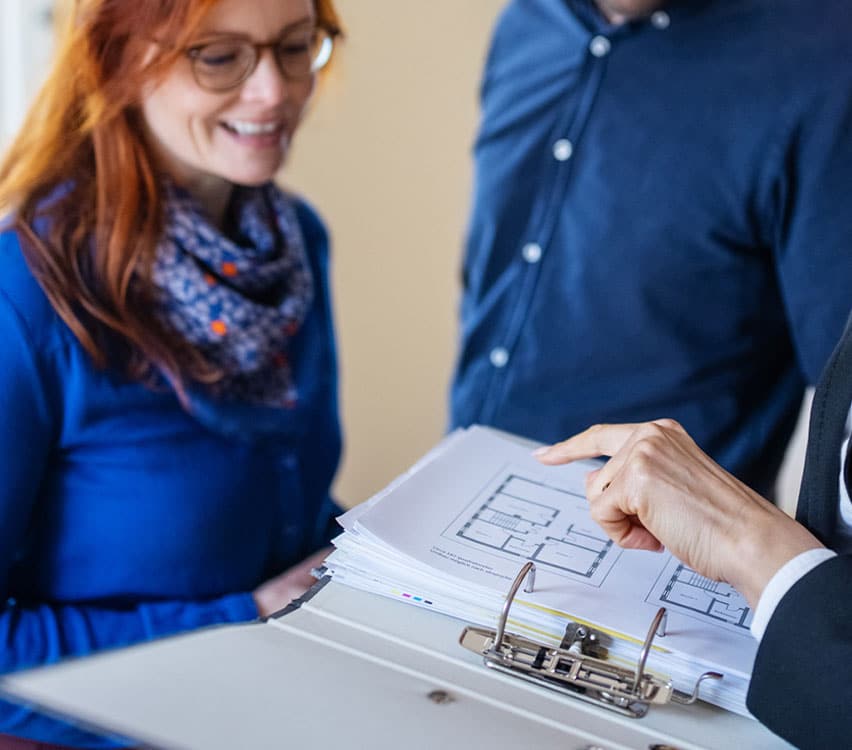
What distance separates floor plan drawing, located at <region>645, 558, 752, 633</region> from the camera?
73 centimetres

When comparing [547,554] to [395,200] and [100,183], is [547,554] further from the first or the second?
[395,200]

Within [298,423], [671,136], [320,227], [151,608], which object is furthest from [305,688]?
[671,136]

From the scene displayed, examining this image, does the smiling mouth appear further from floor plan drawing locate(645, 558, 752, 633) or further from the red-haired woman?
floor plan drawing locate(645, 558, 752, 633)

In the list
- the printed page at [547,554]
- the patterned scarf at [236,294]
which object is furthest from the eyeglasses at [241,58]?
the printed page at [547,554]

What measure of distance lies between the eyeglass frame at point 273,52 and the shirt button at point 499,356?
52cm

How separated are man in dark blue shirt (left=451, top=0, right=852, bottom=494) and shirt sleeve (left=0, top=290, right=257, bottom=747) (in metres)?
0.70

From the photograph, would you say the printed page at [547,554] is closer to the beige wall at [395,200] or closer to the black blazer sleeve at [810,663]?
the black blazer sleeve at [810,663]

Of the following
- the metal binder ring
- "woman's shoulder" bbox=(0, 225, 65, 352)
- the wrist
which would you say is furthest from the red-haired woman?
the wrist

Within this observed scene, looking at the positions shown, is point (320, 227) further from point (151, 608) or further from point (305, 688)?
point (305, 688)

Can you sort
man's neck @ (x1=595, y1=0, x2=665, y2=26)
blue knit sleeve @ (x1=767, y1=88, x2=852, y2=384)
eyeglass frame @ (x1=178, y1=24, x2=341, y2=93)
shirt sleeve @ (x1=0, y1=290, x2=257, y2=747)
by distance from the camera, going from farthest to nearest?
man's neck @ (x1=595, y1=0, x2=665, y2=26)
blue knit sleeve @ (x1=767, y1=88, x2=852, y2=384)
eyeglass frame @ (x1=178, y1=24, x2=341, y2=93)
shirt sleeve @ (x1=0, y1=290, x2=257, y2=747)

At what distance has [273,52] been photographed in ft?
3.86

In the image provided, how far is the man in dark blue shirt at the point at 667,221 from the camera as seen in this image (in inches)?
52.0

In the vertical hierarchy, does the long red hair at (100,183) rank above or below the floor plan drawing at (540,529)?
above

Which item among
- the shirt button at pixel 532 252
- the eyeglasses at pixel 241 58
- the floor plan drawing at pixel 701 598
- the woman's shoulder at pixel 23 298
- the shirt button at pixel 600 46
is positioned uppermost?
the shirt button at pixel 600 46
